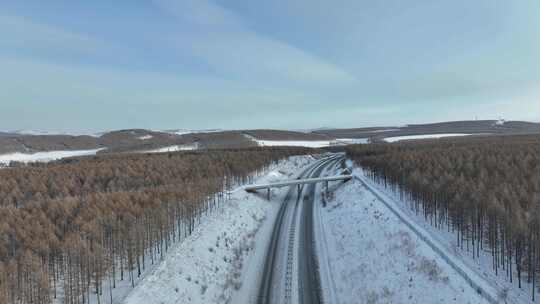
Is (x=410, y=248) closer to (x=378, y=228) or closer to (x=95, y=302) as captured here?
(x=378, y=228)

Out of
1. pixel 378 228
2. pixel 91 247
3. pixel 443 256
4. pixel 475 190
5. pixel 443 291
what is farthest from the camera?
pixel 378 228

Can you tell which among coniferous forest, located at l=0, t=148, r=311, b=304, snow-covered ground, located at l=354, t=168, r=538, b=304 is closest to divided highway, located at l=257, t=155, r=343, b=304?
coniferous forest, located at l=0, t=148, r=311, b=304

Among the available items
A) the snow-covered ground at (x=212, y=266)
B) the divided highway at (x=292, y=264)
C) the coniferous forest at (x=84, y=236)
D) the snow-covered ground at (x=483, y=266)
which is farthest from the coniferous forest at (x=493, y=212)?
the coniferous forest at (x=84, y=236)

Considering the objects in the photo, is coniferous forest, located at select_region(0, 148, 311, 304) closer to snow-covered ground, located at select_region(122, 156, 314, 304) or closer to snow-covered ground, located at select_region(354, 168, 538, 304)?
snow-covered ground, located at select_region(122, 156, 314, 304)

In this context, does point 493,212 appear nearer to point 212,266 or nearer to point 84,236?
point 212,266

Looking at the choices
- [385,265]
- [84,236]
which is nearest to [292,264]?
[385,265]

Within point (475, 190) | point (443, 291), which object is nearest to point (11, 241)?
point (443, 291)

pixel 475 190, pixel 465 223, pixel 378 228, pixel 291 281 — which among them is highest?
pixel 475 190

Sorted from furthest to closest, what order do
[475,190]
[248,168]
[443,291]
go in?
[248,168], [475,190], [443,291]
